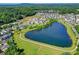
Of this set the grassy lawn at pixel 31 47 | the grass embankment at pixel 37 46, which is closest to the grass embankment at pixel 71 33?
the grass embankment at pixel 37 46

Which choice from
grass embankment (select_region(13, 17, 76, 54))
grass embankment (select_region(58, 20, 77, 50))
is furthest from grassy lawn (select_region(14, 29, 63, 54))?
grass embankment (select_region(58, 20, 77, 50))

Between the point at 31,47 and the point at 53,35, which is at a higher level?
the point at 53,35

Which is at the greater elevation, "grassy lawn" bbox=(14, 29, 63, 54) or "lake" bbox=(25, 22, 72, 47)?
"lake" bbox=(25, 22, 72, 47)

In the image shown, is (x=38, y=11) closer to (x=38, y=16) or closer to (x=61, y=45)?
(x=38, y=16)

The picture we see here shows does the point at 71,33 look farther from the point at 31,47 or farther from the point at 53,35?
the point at 31,47

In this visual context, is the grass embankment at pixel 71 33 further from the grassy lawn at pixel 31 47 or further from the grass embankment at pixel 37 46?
the grassy lawn at pixel 31 47

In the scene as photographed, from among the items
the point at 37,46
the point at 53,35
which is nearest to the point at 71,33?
the point at 53,35

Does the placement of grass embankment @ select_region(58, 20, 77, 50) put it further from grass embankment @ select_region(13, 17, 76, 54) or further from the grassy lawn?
the grassy lawn
